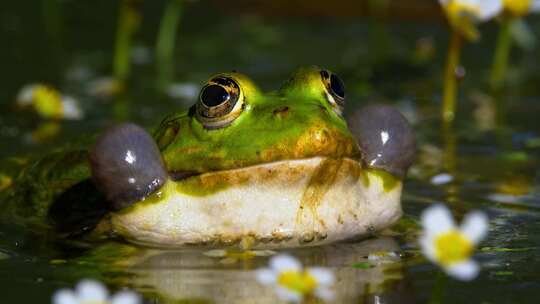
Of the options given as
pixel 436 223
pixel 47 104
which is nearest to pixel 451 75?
pixel 47 104

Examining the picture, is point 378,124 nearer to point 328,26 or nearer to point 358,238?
point 358,238

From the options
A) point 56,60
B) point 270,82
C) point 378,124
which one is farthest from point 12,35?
point 378,124

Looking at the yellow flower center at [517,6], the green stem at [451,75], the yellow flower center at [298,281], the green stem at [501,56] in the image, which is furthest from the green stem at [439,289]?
the green stem at [501,56]

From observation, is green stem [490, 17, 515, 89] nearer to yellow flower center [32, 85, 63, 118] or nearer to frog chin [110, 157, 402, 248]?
yellow flower center [32, 85, 63, 118]

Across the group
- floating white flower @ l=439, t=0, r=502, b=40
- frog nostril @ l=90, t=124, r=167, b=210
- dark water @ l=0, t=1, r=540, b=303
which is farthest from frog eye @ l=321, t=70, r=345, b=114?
floating white flower @ l=439, t=0, r=502, b=40

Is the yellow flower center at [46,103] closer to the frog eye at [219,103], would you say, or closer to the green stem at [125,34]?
the green stem at [125,34]

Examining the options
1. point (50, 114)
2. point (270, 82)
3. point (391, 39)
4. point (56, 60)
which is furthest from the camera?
point (391, 39)
